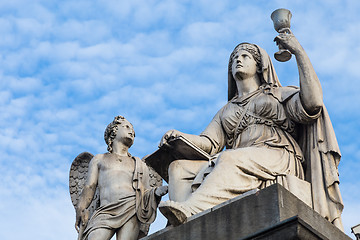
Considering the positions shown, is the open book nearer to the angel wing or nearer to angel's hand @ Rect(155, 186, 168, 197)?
angel's hand @ Rect(155, 186, 168, 197)

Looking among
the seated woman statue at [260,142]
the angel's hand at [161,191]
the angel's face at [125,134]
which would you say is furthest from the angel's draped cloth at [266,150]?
the angel's face at [125,134]

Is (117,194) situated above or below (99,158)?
below

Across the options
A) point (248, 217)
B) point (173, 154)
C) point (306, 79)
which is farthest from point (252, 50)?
point (248, 217)

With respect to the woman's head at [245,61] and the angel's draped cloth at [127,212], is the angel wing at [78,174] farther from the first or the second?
the woman's head at [245,61]

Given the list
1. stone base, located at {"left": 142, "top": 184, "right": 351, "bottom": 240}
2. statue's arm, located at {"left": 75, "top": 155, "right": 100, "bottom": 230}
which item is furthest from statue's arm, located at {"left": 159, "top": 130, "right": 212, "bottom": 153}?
stone base, located at {"left": 142, "top": 184, "right": 351, "bottom": 240}

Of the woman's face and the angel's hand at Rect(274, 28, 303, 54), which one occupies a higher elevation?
the woman's face

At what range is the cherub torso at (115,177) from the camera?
405 inches

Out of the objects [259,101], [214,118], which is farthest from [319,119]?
[214,118]

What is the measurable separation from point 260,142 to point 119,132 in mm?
2259

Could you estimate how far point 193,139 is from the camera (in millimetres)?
10438

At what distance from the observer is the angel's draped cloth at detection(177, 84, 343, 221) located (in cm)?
899

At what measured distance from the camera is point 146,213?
400 inches

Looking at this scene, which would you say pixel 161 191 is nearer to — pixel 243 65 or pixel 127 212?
pixel 127 212

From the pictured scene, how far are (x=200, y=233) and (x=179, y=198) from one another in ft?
4.86
